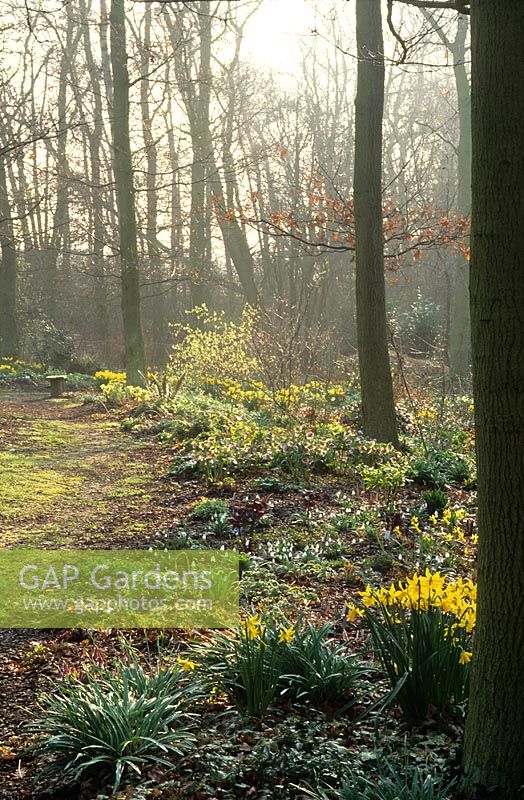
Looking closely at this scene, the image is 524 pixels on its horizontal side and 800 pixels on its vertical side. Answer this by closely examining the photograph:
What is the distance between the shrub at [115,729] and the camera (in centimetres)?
280

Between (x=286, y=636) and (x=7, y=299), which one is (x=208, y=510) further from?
(x=7, y=299)

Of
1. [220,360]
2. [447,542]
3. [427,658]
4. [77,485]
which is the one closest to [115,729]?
[427,658]

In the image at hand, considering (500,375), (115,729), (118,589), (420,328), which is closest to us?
(500,375)

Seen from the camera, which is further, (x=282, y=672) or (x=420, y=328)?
(x=420, y=328)

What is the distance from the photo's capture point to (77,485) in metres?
7.79

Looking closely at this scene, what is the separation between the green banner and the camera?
4.28 metres

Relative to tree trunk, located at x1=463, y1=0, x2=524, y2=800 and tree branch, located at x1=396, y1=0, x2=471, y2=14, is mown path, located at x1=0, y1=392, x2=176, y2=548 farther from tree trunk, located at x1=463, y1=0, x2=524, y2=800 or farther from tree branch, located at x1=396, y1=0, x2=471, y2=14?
tree branch, located at x1=396, y1=0, x2=471, y2=14

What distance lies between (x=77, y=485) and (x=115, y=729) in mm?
5152

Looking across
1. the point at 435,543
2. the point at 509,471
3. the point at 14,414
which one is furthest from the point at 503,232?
the point at 14,414

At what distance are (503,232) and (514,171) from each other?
0.62 feet

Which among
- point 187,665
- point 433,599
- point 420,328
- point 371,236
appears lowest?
point 187,665

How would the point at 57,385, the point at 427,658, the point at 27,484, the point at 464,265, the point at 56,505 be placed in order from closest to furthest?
1. the point at 427,658
2. the point at 56,505
3. the point at 27,484
4. the point at 57,385
5. the point at 464,265

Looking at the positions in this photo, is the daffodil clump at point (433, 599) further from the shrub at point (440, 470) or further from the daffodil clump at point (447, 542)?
the shrub at point (440, 470)

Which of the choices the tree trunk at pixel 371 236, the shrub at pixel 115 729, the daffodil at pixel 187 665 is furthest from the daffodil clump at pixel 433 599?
the tree trunk at pixel 371 236
